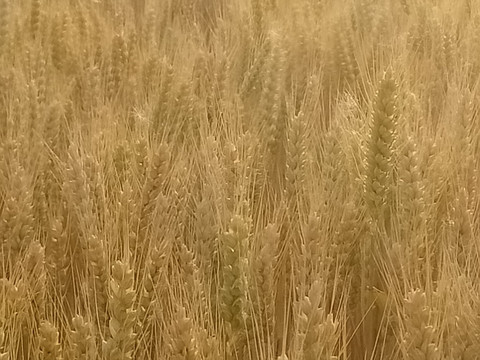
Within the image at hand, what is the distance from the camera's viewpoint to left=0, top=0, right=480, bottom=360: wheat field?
97 centimetres

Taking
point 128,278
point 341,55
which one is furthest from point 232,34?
point 128,278

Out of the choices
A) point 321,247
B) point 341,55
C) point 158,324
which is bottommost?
point 158,324

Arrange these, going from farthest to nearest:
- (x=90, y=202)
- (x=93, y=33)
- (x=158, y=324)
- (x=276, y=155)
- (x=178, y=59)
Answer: (x=93, y=33) < (x=178, y=59) < (x=276, y=155) < (x=90, y=202) < (x=158, y=324)

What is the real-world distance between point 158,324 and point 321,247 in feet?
1.08

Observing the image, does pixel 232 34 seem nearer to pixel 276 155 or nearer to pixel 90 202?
pixel 276 155

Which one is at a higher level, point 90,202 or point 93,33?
point 93,33

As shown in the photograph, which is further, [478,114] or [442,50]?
[442,50]

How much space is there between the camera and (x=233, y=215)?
112cm

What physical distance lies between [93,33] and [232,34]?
0.53 m

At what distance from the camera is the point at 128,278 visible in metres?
0.96

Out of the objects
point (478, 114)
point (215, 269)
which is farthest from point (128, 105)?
point (478, 114)

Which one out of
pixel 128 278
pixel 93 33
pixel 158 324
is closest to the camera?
pixel 128 278

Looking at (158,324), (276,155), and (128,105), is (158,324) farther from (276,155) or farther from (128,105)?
(128,105)

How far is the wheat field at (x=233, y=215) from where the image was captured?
3.19ft
